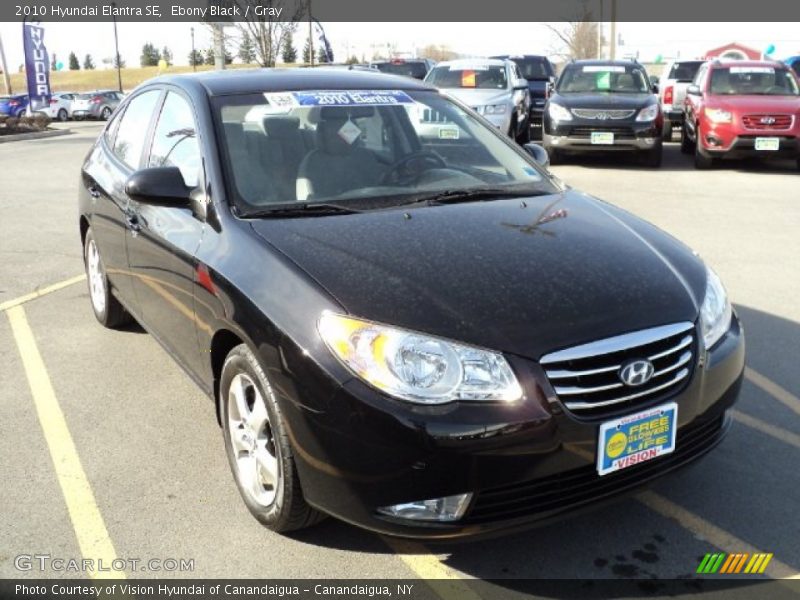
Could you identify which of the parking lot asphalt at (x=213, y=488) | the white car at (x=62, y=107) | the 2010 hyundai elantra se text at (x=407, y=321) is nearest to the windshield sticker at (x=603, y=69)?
the parking lot asphalt at (x=213, y=488)

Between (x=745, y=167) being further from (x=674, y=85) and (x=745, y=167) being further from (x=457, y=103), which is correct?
(x=457, y=103)

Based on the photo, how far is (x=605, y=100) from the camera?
13180 mm

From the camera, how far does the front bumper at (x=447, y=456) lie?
8.04 feet

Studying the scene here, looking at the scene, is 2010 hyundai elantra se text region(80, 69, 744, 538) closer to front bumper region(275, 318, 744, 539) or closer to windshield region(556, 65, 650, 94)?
front bumper region(275, 318, 744, 539)

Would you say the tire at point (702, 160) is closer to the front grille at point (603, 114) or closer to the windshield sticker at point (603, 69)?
the front grille at point (603, 114)

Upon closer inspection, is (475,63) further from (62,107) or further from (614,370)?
(62,107)

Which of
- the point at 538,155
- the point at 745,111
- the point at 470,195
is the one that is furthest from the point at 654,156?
the point at 470,195

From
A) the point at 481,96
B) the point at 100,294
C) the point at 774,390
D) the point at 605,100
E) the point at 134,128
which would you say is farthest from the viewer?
the point at 481,96

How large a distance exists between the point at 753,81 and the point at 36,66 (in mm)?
25995

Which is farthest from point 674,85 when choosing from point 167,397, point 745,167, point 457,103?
point 167,397

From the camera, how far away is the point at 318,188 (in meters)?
3.56

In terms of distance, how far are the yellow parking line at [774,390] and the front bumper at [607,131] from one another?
29.9 ft

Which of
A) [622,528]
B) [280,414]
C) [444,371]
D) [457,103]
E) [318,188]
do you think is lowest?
[622,528]

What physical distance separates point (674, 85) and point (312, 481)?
17.2 meters
